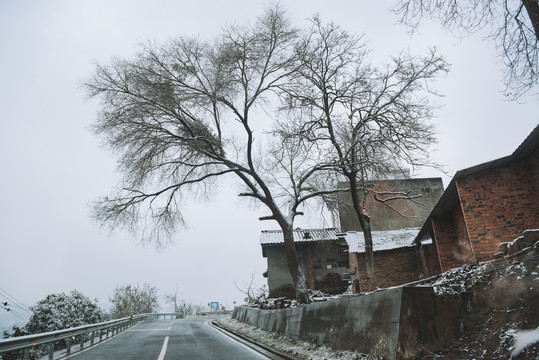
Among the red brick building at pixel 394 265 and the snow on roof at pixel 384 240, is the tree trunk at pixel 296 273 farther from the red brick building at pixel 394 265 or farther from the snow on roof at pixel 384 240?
the snow on roof at pixel 384 240

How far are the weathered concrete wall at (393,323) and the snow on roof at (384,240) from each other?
12578mm

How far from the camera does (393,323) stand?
18.7 ft

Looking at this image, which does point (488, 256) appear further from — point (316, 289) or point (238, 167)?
point (316, 289)

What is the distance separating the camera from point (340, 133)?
14.1 metres

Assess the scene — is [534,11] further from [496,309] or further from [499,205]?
[499,205]

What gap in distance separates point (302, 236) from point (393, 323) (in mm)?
23631

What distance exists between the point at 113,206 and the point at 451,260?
13.9 metres

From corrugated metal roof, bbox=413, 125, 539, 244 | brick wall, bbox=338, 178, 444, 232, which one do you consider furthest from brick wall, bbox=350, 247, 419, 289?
corrugated metal roof, bbox=413, 125, 539, 244

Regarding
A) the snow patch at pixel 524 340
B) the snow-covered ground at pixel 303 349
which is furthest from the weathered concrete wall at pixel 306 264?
the snow patch at pixel 524 340

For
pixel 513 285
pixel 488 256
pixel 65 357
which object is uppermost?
pixel 488 256

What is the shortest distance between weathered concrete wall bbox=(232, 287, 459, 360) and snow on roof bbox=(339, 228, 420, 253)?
41.3 ft

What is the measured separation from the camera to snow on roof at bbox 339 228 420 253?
19.6 metres

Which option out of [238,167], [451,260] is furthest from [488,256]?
[238,167]

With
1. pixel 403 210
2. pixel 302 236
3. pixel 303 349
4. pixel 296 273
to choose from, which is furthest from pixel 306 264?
pixel 303 349
